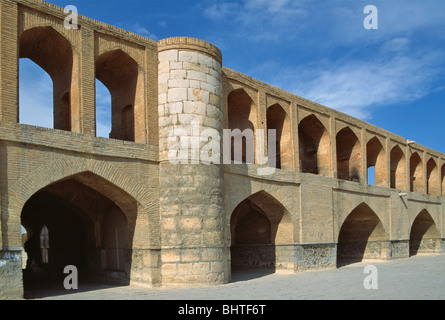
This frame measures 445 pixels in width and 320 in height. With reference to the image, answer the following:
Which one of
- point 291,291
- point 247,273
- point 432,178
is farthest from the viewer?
point 432,178

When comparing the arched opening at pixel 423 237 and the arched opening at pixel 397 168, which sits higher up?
the arched opening at pixel 397 168

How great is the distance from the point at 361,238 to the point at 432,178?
7664mm

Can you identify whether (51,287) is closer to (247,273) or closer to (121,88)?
(121,88)

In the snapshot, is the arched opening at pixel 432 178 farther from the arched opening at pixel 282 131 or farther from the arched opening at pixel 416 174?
the arched opening at pixel 282 131

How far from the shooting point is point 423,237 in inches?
862

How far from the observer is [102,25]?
9.63 metres

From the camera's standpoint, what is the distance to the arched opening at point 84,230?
32.4 ft

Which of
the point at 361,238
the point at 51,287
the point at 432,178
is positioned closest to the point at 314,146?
the point at 361,238

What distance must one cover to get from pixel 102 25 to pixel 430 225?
708 inches

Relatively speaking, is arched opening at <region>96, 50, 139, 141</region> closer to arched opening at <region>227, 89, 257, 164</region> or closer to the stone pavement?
arched opening at <region>227, 89, 257, 164</region>

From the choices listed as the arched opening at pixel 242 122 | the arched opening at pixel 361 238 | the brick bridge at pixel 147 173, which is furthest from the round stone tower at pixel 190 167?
the arched opening at pixel 361 238

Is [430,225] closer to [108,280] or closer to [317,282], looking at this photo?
[317,282]

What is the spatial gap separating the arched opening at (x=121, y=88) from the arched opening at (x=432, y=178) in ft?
55.3
